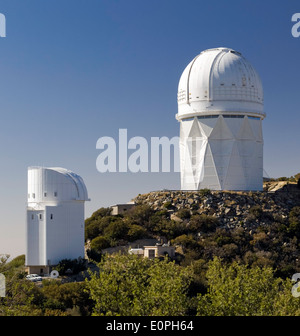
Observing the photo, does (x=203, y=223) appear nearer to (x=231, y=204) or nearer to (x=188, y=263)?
(x=231, y=204)

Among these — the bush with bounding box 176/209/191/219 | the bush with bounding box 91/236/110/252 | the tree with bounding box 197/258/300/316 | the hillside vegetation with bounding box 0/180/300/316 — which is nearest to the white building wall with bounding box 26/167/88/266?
the hillside vegetation with bounding box 0/180/300/316

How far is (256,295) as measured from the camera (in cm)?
2755

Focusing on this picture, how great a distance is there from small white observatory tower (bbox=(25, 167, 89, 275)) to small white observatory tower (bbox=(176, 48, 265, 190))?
44.8 ft

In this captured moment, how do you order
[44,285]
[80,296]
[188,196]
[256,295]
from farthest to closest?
[188,196]
[44,285]
[80,296]
[256,295]

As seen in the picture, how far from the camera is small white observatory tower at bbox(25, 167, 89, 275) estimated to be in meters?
41.4

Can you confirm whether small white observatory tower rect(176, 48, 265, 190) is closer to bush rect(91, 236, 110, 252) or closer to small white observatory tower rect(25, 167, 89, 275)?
bush rect(91, 236, 110, 252)

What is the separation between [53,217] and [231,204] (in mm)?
16017

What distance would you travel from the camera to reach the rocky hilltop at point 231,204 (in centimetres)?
4922

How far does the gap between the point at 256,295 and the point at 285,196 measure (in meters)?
28.4

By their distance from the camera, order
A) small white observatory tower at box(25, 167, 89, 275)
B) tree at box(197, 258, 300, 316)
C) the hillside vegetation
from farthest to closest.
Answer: small white observatory tower at box(25, 167, 89, 275) < the hillside vegetation < tree at box(197, 258, 300, 316)

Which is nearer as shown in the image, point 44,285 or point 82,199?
point 44,285

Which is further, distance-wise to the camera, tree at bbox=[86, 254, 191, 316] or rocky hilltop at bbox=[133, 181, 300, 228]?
rocky hilltop at bbox=[133, 181, 300, 228]
